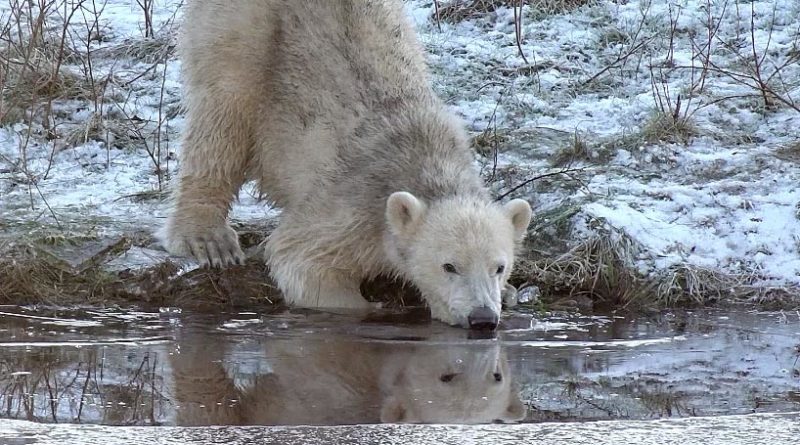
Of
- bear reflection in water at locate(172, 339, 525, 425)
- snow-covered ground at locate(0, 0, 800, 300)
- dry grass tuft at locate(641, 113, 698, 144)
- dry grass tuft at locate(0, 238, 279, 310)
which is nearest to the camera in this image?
bear reflection in water at locate(172, 339, 525, 425)

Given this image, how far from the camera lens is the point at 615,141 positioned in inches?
347

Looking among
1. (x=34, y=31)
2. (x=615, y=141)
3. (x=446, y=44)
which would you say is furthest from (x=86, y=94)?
(x=615, y=141)

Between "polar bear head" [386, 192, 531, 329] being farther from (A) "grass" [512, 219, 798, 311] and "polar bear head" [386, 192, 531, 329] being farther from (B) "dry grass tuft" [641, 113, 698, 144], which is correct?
(B) "dry grass tuft" [641, 113, 698, 144]

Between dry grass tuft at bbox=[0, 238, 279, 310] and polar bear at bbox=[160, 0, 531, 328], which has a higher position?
polar bear at bbox=[160, 0, 531, 328]

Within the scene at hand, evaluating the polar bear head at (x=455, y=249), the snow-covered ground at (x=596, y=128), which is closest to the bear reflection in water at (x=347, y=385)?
the polar bear head at (x=455, y=249)

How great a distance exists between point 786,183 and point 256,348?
3873 mm

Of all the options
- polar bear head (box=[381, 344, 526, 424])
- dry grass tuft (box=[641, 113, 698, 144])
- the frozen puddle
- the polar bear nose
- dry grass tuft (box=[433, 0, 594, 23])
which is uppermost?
dry grass tuft (box=[433, 0, 594, 23])

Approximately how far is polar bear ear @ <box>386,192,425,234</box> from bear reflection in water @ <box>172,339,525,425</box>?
3.00 feet

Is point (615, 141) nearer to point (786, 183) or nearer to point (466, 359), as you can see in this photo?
point (786, 183)

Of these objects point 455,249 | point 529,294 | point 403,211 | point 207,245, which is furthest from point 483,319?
point 207,245

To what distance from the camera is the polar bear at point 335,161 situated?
6.73 metres

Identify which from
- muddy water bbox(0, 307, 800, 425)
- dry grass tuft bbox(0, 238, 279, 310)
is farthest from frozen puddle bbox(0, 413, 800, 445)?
dry grass tuft bbox(0, 238, 279, 310)

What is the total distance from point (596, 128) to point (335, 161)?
2682 millimetres

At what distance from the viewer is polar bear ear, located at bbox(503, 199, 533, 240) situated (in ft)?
22.7
